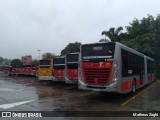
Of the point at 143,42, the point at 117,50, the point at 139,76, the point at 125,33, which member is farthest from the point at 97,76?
the point at 125,33

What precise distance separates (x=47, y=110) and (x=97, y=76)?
3814 mm

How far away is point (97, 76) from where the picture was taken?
43.9ft

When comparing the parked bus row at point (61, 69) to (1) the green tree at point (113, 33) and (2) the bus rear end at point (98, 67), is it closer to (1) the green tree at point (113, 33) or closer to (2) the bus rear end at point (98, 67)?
(2) the bus rear end at point (98, 67)

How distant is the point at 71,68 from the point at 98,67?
6244mm

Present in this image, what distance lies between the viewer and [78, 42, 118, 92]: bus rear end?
42.5 feet

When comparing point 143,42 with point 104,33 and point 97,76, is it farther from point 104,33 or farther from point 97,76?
point 97,76

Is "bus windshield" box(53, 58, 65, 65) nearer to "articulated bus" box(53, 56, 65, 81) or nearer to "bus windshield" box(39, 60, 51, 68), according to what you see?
"articulated bus" box(53, 56, 65, 81)

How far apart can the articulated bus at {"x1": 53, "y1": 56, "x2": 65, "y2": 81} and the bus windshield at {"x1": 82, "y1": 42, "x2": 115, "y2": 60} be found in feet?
24.9

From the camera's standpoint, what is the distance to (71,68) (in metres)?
19.4

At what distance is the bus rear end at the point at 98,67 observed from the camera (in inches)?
510

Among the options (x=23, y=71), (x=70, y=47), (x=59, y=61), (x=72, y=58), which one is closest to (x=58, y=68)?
(x=59, y=61)

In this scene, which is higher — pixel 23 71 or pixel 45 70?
pixel 45 70

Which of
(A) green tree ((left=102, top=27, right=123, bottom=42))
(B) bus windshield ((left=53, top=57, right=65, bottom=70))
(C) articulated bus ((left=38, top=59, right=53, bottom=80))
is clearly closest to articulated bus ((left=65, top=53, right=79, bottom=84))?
(B) bus windshield ((left=53, top=57, right=65, bottom=70))

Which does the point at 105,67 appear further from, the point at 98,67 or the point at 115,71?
the point at 115,71
